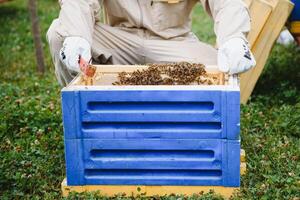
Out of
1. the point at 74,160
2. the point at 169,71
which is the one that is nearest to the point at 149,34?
the point at 169,71

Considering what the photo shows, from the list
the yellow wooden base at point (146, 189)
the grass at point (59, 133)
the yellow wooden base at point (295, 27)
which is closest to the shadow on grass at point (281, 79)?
the grass at point (59, 133)

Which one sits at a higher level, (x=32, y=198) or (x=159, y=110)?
(x=159, y=110)

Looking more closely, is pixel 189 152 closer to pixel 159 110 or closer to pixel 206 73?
pixel 159 110

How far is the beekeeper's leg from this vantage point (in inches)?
135

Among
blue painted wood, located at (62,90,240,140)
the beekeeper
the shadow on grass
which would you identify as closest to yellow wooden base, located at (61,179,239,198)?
blue painted wood, located at (62,90,240,140)

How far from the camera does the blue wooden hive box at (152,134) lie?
2652 millimetres

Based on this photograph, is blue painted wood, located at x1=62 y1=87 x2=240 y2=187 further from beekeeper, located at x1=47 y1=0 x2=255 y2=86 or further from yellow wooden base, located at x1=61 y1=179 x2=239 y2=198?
beekeeper, located at x1=47 y1=0 x2=255 y2=86

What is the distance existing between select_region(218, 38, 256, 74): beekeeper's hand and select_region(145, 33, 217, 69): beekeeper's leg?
0.53 m

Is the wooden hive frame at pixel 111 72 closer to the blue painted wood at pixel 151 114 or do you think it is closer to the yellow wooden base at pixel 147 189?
the blue painted wood at pixel 151 114

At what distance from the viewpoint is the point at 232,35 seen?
115 inches

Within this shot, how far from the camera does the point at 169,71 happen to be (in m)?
3.02

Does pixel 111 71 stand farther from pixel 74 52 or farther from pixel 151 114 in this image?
pixel 151 114

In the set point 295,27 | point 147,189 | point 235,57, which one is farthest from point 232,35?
point 295,27

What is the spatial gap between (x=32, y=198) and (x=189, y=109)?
0.88 m
